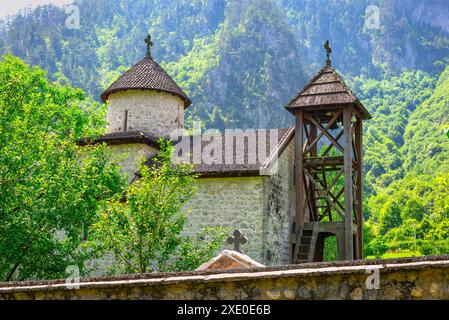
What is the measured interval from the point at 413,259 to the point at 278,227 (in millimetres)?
12128

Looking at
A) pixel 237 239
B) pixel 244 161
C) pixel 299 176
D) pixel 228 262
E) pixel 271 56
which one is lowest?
pixel 228 262

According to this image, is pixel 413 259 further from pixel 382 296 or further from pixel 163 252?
pixel 163 252

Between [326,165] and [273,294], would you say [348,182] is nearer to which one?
[326,165]

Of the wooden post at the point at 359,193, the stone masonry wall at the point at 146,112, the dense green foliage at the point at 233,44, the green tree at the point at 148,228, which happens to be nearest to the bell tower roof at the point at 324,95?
the wooden post at the point at 359,193

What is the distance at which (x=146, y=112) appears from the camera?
2056cm

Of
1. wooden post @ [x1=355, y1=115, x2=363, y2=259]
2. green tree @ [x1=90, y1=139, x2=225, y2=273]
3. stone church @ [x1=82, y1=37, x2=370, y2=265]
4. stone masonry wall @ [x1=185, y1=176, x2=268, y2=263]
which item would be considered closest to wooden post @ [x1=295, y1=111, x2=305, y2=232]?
stone church @ [x1=82, y1=37, x2=370, y2=265]

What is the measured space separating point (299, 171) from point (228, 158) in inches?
82.0

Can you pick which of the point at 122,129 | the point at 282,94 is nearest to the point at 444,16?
the point at 282,94

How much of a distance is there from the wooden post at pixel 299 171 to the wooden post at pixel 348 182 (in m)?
1.18

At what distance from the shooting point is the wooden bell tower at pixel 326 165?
17.3 meters

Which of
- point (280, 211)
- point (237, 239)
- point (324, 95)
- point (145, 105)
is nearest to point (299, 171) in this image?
point (280, 211)

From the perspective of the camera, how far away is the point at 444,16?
141m

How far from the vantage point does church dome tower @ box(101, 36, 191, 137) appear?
20500 millimetres

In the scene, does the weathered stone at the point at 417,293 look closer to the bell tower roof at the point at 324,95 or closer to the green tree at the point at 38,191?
the green tree at the point at 38,191
